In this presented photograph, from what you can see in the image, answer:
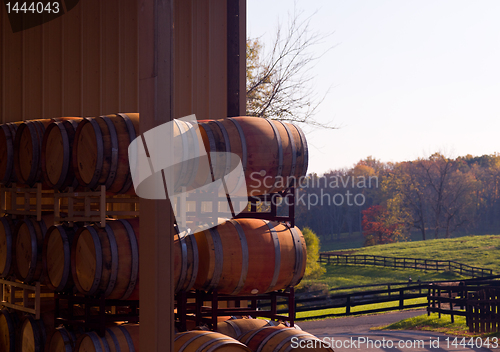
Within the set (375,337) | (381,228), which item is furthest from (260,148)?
(381,228)


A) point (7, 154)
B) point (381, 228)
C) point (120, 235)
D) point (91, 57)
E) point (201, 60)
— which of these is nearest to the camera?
point (120, 235)

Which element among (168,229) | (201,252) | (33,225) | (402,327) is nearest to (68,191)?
(33,225)

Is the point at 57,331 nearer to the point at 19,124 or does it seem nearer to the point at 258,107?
the point at 19,124

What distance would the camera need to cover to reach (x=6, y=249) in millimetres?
6211

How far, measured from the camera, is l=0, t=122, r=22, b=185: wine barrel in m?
6.37

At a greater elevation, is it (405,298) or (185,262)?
(185,262)

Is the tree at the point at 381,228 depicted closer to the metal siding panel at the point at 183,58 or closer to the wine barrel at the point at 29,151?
the metal siding panel at the point at 183,58

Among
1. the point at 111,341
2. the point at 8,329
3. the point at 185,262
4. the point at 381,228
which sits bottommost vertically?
the point at 381,228

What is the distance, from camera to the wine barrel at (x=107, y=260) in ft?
16.9

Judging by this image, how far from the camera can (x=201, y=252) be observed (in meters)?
5.89

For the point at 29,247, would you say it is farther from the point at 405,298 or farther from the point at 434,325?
the point at 405,298

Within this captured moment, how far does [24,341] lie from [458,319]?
542 inches

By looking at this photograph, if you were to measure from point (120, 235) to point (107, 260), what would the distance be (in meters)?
0.28

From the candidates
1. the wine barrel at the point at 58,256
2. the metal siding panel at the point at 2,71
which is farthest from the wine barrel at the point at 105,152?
the metal siding panel at the point at 2,71
